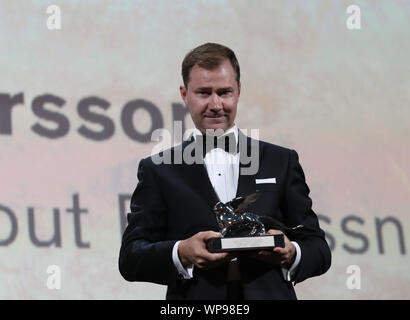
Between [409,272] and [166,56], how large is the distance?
124 centimetres

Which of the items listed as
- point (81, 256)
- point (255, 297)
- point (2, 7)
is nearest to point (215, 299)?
point (255, 297)

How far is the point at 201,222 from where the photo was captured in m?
1.41

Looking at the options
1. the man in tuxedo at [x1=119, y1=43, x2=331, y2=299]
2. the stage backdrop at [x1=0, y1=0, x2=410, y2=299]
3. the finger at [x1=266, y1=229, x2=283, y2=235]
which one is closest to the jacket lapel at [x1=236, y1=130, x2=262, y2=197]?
the man in tuxedo at [x1=119, y1=43, x2=331, y2=299]

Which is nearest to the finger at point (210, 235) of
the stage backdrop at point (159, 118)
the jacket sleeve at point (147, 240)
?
the jacket sleeve at point (147, 240)

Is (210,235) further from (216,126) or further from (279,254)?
(216,126)

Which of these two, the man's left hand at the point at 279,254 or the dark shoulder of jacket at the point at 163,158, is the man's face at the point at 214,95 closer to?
the dark shoulder of jacket at the point at 163,158

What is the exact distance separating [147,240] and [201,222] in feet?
0.40

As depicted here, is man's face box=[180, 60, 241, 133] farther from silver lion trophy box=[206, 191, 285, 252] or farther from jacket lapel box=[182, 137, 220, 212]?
silver lion trophy box=[206, 191, 285, 252]

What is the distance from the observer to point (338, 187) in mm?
2570

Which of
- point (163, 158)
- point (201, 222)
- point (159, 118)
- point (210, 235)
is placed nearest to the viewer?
point (210, 235)

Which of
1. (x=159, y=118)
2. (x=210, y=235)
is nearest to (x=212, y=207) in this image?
(x=210, y=235)

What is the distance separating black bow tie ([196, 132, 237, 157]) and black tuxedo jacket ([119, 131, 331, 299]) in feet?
0.12

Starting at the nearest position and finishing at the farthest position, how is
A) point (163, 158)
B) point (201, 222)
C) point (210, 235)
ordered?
point (210, 235) → point (201, 222) → point (163, 158)

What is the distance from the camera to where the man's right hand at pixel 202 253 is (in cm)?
128
